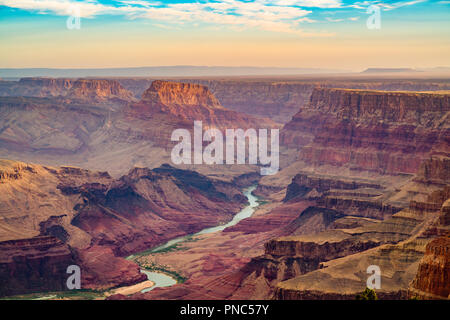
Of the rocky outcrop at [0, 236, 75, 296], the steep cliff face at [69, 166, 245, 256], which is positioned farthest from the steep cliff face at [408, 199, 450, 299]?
the steep cliff face at [69, 166, 245, 256]

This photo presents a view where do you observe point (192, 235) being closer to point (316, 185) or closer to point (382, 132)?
point (316, 185)

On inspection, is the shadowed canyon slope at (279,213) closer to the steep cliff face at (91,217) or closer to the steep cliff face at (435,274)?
the steep cliff face at (435,274)

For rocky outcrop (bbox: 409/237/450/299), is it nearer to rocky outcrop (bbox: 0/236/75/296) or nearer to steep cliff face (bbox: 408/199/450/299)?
steep cliff face (bbox: 408/199/450/299)

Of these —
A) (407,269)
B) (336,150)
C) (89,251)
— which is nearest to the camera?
(407,269)

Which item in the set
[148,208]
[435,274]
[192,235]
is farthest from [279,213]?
[435,274]
